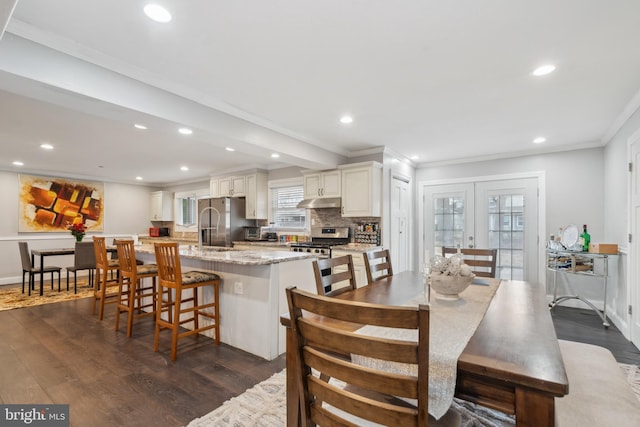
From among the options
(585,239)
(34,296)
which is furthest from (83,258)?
(585,239)

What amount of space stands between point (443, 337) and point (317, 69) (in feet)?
6.67

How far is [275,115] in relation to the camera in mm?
3324

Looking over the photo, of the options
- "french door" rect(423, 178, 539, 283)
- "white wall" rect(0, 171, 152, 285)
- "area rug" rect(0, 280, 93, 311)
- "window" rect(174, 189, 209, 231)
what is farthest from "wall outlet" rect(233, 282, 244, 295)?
"white wall" rect(0, 171, 152, 285)

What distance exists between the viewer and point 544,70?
2.33 metres

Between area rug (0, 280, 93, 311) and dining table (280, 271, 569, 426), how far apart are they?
540 centimetres

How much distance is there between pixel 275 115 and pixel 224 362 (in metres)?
2.50

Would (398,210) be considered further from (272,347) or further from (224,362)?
(224,362)

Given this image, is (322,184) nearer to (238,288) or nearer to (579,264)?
(238,288)

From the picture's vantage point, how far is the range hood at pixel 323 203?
4992 millimetres

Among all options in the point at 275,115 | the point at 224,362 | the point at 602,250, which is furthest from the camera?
the point at 602,250

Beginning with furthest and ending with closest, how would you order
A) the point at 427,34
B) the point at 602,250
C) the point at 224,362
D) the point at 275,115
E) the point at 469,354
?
1. the point at 602,250
2. the point at 275,115
3. the point at 224,362
4. the point at 427,34
5. the point at 469,354

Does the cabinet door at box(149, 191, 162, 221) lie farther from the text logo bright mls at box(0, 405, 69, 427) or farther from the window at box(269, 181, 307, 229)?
the text logo bright mls at box(0, 405, 69, 427)

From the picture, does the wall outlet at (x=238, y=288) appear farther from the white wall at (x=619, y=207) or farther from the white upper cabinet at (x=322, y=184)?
the white wall at (x=619, y=207)

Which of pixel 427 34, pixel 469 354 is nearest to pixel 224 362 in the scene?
pixel 469 354
